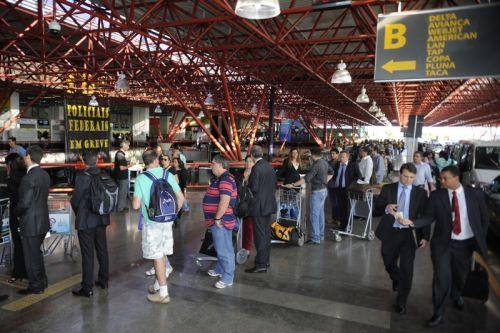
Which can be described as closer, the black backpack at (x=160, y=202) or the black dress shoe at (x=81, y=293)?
the black backpack at (x=160, y=202)

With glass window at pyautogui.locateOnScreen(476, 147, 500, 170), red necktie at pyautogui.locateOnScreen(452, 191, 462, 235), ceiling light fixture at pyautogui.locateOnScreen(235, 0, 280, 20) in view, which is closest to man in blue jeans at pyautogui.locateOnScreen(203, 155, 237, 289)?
ceiling light fixture at pyautogui.locateOnScreen(235, 0, 280, 20)

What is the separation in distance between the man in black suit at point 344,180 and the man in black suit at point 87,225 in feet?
17.1

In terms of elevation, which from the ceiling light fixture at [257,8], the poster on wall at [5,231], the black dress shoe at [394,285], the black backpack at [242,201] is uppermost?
the ceiling light fixture at [257,8]

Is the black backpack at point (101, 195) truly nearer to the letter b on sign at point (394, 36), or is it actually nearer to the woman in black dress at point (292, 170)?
the woman in black dress at point (292, 170)

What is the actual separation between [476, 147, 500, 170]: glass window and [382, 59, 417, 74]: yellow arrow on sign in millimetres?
7883

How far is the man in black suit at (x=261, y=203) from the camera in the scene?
557cm

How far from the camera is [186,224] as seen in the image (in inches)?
344

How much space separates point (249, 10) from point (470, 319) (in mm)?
4374

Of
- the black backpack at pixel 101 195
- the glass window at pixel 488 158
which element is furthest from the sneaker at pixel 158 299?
the glass window at pixel 488 158

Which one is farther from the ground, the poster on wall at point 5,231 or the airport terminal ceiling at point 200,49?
the airport terminal ceiling at point 200,49

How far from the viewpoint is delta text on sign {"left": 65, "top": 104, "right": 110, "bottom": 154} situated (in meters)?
13.7

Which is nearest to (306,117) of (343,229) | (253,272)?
(343,229)

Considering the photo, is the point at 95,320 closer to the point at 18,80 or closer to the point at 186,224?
the point at 186,224

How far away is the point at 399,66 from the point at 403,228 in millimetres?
2221
